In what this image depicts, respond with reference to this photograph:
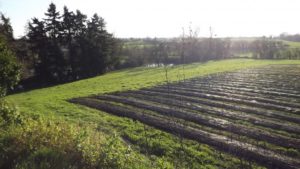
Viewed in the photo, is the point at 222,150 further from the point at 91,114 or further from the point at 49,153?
the point at 91,114

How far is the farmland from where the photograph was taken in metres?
10.4

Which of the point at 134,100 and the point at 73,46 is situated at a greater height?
the point at 73,46

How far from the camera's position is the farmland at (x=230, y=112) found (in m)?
10.4

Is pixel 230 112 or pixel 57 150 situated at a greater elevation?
pixel 57 150

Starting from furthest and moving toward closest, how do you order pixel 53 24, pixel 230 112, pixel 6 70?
pixel 53 24 < pixel 230 112 < pixel 6 70

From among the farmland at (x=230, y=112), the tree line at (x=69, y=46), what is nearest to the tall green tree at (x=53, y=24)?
the tree line at (x=69, y=46)

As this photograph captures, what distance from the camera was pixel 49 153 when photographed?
866 centimetres

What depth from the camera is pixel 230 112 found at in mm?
15141

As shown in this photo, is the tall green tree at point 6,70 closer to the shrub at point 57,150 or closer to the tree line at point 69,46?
the shrub at point 57,150

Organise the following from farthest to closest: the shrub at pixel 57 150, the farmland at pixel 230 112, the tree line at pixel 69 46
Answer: the tree line at pixel 69 46 < the farmland at pixel 230 112 < the shrub at pixel 57 150

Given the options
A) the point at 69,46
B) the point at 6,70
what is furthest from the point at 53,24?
the point at 6,70

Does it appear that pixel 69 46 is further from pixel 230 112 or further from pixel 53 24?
pixel 230 112

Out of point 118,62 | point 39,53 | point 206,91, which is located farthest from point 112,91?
point 118,62

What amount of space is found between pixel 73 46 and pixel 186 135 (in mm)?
32373
